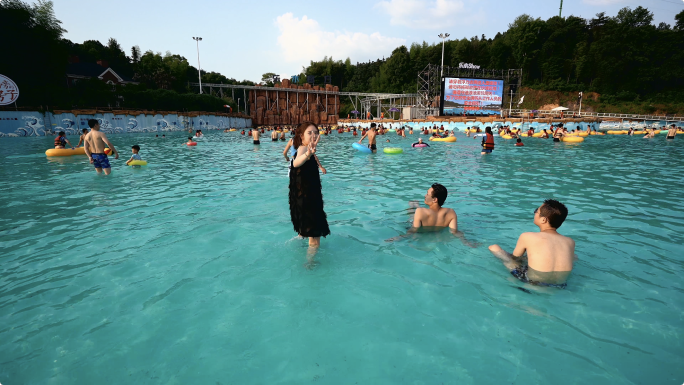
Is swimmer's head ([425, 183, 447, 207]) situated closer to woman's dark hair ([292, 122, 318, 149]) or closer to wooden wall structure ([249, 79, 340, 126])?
woman's dark hair ([292, 122, 318, 149])

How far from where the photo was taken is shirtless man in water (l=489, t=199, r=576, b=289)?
136 inches

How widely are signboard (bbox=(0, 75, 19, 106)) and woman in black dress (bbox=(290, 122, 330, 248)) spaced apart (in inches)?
1088

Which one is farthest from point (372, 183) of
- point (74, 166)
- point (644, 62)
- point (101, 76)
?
point (644, 62)

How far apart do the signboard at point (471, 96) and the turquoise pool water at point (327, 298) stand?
117ft

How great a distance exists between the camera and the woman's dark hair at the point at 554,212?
11.1 ft

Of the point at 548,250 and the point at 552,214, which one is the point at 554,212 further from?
the point at 548,250

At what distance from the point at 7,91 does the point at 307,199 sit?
28.5 metres

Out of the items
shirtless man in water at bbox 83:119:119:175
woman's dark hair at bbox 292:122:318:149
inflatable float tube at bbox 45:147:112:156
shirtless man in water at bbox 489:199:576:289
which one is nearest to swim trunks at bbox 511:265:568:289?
shirtless man in water at bbox 489:199:576:289

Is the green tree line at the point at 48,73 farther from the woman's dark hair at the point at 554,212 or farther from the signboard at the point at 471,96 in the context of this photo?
the woman's dark hair at the point at 554,212

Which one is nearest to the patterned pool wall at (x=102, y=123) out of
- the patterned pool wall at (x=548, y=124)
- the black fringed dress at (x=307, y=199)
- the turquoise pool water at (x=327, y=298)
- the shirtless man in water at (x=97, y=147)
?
the shirtless man in water at (x=97, y=147)

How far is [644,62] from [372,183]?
69.3 metres

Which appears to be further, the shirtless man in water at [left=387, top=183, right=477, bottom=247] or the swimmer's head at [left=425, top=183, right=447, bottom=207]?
the shirtless man in water at [left=387, top=183, right=477, bottom=247]

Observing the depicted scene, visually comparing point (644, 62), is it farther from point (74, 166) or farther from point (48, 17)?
point (48, 17)

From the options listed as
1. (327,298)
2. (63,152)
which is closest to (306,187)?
(327,298)
